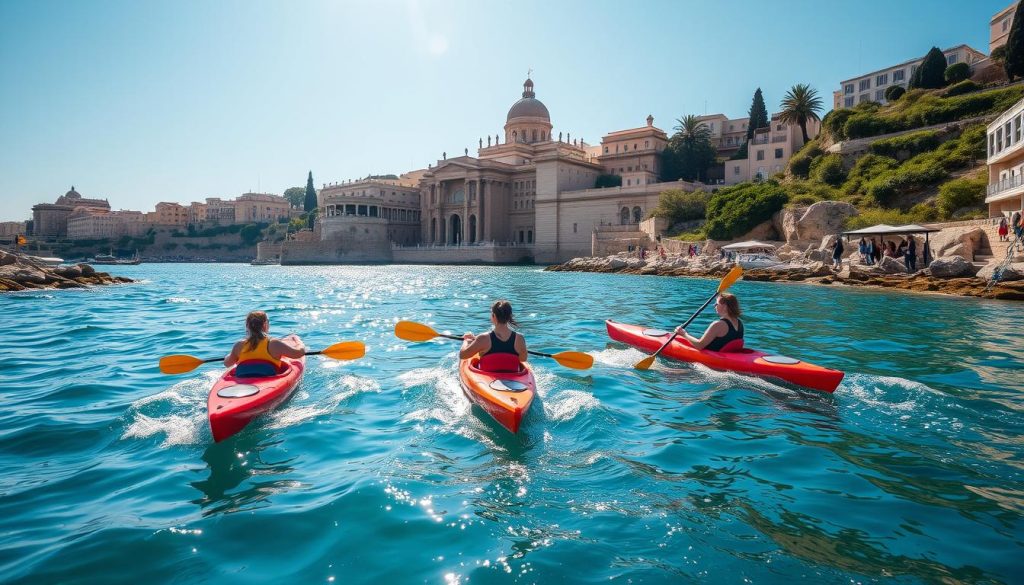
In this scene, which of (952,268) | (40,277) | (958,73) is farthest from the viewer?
(958,73)

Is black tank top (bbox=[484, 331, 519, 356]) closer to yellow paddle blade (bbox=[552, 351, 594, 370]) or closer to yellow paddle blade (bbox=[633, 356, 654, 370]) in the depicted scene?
yellow paddle blade (bbox=[552, 351, 594, 370])

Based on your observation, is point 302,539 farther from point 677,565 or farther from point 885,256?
point 885,256

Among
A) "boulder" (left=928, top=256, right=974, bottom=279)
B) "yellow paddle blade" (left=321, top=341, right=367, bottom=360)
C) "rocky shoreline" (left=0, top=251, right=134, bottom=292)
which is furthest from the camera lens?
"rocky shoreline" (left=0, top=251, right=134, bottom=292)

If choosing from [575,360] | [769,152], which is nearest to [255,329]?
[575,360]

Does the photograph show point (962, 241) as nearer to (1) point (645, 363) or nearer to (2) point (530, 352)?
(1) point (645, 363)

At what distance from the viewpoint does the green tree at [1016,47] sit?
36406mm

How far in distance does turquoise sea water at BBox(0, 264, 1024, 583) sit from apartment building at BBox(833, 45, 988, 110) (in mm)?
52727

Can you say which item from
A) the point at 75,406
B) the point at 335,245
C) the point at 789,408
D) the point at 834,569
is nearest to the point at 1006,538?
the point at 834,569

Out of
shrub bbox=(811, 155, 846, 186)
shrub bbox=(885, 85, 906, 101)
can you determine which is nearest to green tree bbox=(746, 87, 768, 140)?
shrub bbox=(885, 85, 906, 101)

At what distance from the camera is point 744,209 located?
3688 cm

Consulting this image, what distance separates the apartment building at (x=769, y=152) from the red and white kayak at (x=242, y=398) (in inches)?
1905

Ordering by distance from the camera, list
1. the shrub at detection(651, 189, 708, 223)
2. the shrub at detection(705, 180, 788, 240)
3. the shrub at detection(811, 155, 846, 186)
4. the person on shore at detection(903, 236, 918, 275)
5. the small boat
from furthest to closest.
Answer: the shrub at detection(651, 189, 708, 223) < the shrub at detection(811, 155, 846, 186) < the shrub at detection(705, 180, 788, 240) < the person on shore at detection(903, 236, 918, 275) < the small boat

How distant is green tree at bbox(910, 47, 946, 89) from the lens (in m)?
42.9

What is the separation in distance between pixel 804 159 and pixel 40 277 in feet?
149
